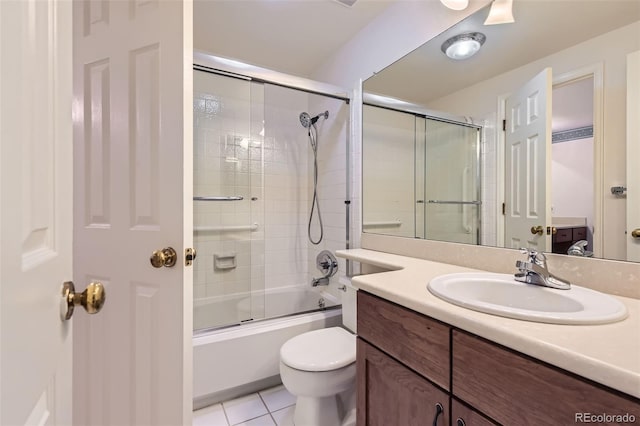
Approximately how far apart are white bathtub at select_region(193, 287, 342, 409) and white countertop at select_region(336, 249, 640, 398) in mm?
1041

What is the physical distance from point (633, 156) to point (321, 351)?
1.37 metres

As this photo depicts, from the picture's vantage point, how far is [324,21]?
1.92 meters

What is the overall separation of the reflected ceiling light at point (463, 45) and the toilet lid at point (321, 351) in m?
1.55

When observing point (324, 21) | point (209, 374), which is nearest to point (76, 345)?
point (209, 374)

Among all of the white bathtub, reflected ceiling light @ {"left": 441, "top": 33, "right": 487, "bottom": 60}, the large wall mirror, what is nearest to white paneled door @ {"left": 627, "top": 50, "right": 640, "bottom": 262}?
the large wall mirror

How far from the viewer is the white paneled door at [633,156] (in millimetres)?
872

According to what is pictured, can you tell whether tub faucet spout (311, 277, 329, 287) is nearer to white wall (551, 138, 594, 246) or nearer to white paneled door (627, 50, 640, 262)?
white wall (551, 138, 594, 246)

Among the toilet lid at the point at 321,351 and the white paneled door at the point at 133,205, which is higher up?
the white paneled door at the point at 133,205

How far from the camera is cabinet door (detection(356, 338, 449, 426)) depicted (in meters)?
0.78

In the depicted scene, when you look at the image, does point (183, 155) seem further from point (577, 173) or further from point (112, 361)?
point (577, 173)

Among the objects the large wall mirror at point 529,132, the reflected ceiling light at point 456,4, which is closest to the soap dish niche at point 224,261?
the large wall mirror at point 529,132

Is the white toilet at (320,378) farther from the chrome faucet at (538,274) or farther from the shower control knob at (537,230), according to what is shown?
the shower control knob at (537,230)

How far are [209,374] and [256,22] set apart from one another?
7.15ft

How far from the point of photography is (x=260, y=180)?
8.22 ft
